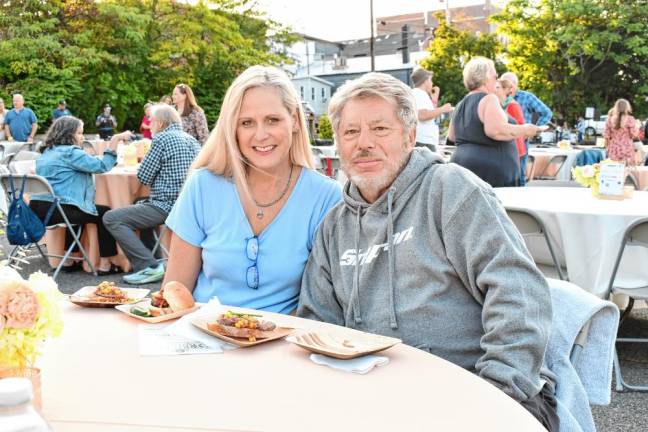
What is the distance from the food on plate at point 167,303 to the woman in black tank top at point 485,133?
12.5 feet

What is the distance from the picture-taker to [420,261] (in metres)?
1.91

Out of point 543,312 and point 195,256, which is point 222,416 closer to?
point 543,312

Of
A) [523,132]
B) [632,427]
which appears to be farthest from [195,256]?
[523,132]

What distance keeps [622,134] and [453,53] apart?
80.6 ft

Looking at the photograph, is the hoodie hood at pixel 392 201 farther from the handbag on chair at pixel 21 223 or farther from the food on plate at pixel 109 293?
the handbag on chair at pixel 21 223

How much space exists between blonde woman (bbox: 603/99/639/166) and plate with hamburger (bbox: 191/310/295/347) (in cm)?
941

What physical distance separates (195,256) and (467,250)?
3.51 feet

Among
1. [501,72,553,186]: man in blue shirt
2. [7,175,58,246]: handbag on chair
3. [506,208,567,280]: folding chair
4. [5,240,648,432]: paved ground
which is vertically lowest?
[5,240,648,432]: paved ground

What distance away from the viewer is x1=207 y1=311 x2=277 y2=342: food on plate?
5.37ft

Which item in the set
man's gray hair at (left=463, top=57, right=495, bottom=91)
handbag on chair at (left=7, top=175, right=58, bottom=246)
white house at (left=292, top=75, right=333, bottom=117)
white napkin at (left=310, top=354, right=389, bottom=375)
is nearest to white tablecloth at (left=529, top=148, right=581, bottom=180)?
man's gray hair at (left=463, top=57, right=495, bottom=91)

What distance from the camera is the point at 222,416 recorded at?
1.25 meters

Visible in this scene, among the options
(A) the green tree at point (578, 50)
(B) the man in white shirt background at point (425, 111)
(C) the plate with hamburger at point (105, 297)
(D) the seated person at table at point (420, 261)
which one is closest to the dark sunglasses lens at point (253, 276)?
(D) the seated person at table at point (420, 261)

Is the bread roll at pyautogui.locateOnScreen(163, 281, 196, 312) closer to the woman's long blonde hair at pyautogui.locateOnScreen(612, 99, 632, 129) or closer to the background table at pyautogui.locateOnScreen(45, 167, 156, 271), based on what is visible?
the background table at pyautogui.locateOnScreen(45, 167, 156, 271)

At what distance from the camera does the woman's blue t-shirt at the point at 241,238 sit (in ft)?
7.83
